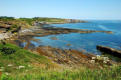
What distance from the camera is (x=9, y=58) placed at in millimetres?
14984

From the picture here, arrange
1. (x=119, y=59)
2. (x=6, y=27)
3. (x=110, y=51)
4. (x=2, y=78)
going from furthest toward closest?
1. (x=6, y=27)
2. (x=110, y=51)
3. (x=119, y=59)
4. (x=2, y=78)

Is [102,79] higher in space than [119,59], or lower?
higher

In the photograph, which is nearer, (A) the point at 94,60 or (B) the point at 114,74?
(B) the point at 114,74

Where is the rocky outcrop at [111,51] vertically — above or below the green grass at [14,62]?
below

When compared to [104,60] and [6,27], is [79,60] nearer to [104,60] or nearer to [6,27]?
[104,60]

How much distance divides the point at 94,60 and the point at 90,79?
15196mm

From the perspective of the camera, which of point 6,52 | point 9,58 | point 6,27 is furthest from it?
point 6,27

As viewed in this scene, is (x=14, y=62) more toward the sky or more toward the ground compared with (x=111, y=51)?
more toward the sky

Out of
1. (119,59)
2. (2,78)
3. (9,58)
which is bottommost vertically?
(119,59)

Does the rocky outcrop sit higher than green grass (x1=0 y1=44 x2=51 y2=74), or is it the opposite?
green grass (x1=0 y1=44 x2=51 y2=74)

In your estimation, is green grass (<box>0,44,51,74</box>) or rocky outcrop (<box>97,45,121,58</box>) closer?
green grass (<box>0,44,51,74</box>)

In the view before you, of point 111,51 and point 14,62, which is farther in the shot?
point 111,51

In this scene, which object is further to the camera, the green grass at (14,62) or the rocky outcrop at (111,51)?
the rocky outcrop at (111,51)

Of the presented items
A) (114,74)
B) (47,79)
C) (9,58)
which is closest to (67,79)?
(47,79)
